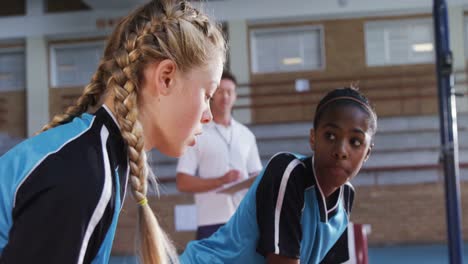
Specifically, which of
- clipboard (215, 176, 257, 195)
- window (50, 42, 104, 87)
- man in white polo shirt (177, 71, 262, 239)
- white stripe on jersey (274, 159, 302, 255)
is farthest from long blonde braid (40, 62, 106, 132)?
window (50, 42, 104, 87)

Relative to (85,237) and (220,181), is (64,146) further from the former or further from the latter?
(220,181)

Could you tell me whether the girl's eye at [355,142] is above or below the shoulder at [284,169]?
above

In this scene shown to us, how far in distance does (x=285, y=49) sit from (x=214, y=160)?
6460 mm

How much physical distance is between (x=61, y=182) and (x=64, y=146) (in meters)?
0.07

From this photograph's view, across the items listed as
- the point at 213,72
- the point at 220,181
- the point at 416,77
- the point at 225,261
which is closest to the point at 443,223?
the point at 416,77

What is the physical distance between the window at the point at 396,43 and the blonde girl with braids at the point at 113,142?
8188 millimetres

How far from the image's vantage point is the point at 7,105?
9.33 m

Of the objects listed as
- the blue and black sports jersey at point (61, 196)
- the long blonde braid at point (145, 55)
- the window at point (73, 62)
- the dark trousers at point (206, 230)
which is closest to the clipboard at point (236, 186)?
the dark trousers at point (206, 230)

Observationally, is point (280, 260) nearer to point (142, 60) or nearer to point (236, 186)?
point (142, 60)

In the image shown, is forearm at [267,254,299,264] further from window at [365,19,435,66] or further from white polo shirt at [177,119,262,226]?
window at [365,19,435,66]

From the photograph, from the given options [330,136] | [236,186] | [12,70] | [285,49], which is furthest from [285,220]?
[12,70]

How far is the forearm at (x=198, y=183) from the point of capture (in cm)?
262

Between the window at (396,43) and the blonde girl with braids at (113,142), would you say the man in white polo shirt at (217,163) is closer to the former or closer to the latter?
the blonde girl with braids at (113,142)

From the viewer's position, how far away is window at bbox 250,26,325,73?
886 cm
